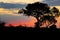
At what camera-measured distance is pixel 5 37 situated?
19734 mm

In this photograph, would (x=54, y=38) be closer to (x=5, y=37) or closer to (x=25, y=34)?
(x=25, y=34)

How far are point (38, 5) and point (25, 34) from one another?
40919 millimetres

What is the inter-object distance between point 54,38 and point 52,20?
44488mm

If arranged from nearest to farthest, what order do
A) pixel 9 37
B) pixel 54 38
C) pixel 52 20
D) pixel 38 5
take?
pixel 9 37, pixel 54 38, pixel 38 5, pixel 52 20

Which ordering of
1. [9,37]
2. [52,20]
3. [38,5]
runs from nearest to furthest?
[9,37], [38,5], [52,20]

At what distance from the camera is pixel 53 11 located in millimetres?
64438

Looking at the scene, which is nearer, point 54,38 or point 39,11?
point 54,38

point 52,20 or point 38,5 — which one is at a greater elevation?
point 38,5

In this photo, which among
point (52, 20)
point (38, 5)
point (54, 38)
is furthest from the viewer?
point (52, 20)

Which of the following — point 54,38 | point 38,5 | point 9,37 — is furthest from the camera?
point 38,5

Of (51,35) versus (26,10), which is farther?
(26,10)

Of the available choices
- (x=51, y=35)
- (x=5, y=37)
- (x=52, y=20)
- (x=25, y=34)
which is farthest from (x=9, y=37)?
(x=52, y=20)

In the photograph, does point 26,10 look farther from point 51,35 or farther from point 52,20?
point 51,35

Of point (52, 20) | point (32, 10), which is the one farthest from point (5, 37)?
point (52, 20)
